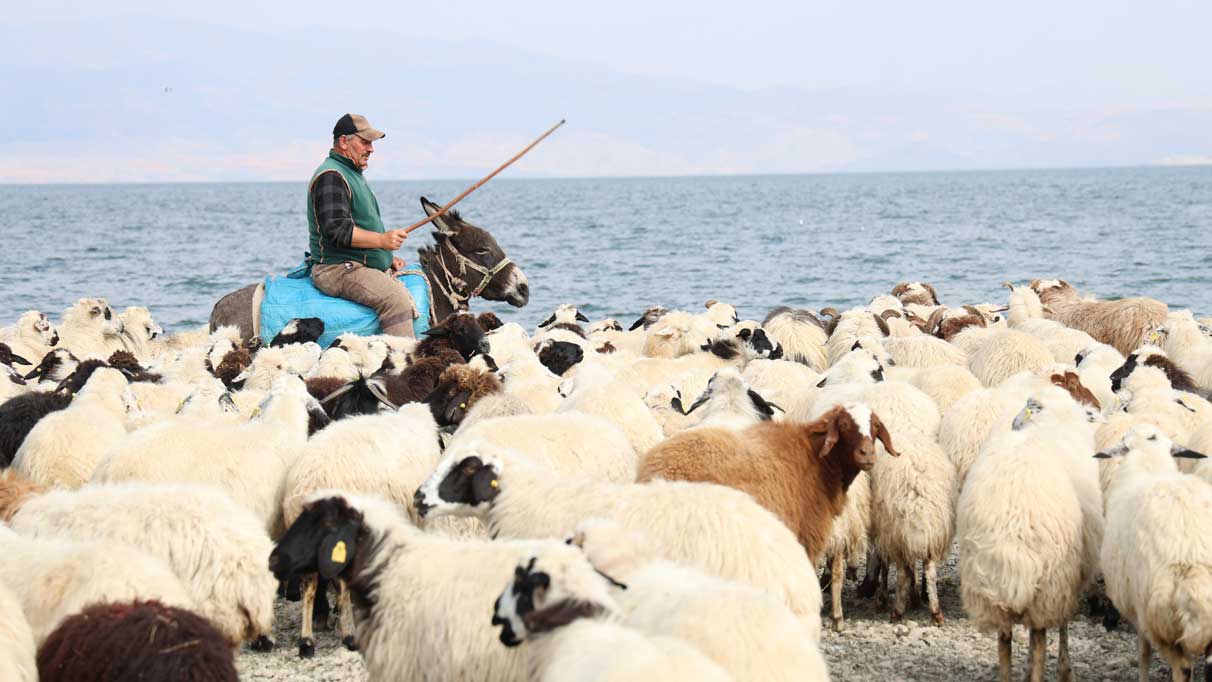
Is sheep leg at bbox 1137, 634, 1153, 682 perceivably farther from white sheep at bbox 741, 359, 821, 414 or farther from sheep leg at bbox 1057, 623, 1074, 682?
white sheep at bbox 741, 359, 821, 414

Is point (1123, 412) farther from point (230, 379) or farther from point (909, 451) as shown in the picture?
point (230, 379)

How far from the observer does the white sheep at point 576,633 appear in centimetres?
409

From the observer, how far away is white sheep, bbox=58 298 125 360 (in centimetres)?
1543

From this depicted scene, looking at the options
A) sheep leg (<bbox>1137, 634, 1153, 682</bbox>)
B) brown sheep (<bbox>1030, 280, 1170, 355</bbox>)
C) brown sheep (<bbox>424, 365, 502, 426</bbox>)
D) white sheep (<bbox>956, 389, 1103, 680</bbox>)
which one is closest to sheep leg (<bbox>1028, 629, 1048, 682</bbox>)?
white sheep (<bbox>956, 389, 1103, 680</bbox>)

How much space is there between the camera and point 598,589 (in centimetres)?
461

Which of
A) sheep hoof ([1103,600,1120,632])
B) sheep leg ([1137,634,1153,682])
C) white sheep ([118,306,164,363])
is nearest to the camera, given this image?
sheep leg ([1137,634,1153,682])

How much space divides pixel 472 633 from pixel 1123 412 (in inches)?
193

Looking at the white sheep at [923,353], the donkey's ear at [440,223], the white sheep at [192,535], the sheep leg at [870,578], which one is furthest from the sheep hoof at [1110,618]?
the donkey's ear at [440,223]

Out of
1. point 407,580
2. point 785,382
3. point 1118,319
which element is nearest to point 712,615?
point 407,580

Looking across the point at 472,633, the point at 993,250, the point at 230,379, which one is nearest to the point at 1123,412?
the point at 472,633

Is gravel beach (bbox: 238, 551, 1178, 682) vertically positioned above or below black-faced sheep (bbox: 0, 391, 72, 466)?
below

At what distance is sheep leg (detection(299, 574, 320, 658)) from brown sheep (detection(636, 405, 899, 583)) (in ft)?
5.88

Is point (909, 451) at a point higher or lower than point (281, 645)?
higher

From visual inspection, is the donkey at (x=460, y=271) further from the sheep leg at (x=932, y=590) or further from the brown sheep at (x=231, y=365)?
the sheep leg at (x=932, y=590)
